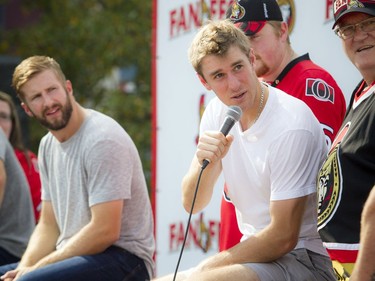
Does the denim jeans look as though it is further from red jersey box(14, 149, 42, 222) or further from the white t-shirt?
the white t-shirt

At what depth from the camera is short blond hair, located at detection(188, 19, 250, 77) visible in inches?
133

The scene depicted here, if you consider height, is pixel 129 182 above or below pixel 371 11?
below

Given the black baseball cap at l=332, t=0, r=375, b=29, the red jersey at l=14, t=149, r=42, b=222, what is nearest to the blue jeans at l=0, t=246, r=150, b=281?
the red jersey at l=14, t=149, r=42, b=222

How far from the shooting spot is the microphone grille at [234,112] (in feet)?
10.5

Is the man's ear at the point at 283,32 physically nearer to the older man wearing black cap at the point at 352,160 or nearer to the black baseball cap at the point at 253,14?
the black baseball cap at the point at 253,14

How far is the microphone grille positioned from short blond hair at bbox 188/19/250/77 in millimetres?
263

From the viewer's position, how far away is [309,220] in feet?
11.2

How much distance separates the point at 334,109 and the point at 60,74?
154 centimetres

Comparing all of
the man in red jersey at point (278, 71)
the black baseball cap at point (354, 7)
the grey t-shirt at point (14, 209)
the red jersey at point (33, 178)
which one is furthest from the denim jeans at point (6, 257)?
the black baseball cap at point (354, 7)

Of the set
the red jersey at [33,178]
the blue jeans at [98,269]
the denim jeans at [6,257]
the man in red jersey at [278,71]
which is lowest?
the denim jeans at [6,257]

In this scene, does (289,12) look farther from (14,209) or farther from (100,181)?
(14,209)

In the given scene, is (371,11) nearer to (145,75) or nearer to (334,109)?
(334,109)

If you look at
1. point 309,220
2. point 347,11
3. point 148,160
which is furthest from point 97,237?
point 148,160

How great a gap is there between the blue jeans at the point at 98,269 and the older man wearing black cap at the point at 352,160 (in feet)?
4.83
